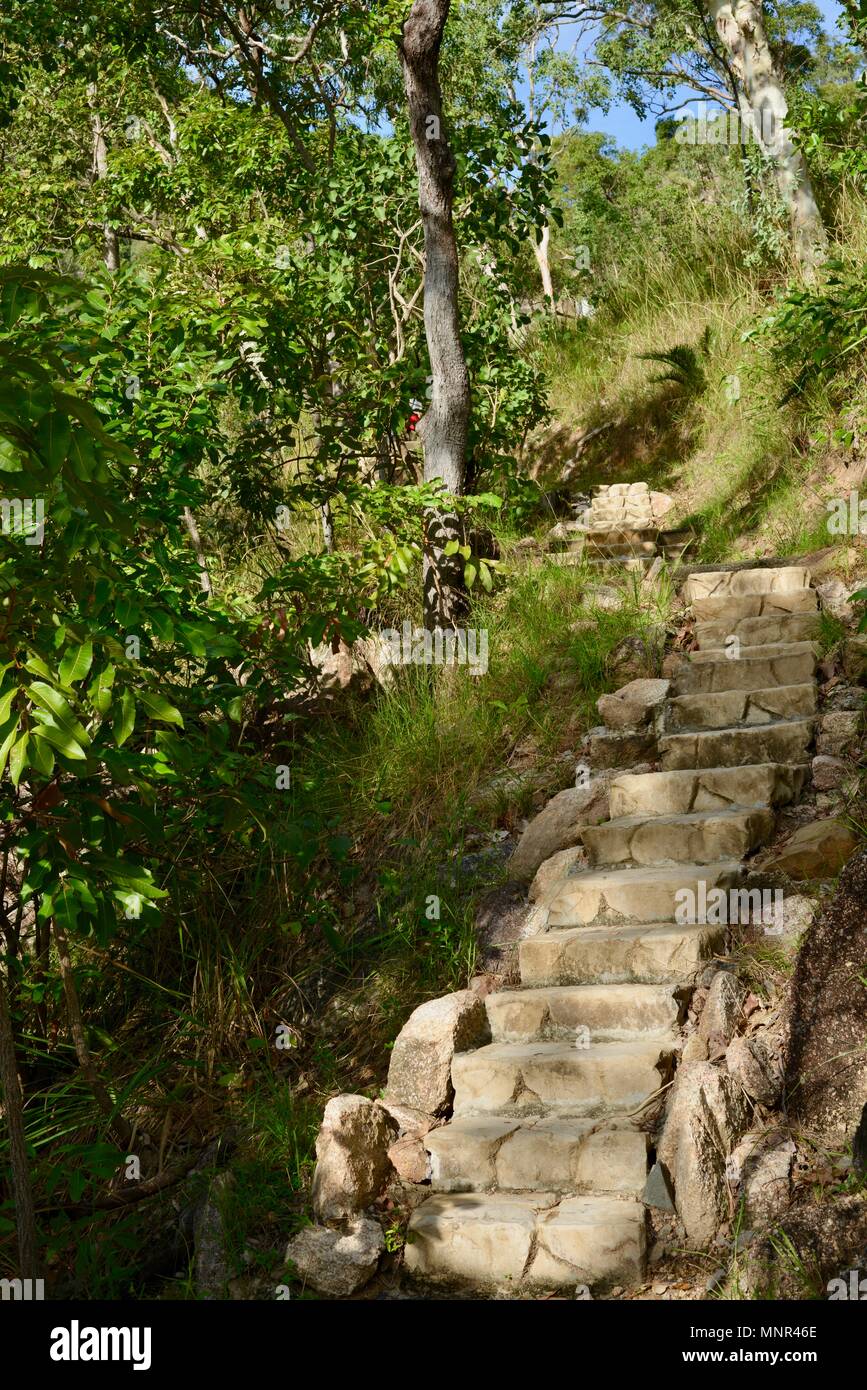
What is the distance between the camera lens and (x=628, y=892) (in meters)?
4.60

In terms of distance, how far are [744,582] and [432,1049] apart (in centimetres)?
324

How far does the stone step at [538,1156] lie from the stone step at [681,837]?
4.17 ft

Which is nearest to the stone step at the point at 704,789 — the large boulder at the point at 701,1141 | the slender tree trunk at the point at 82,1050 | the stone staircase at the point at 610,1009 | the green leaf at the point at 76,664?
the stone staircase at the point at 610,1009

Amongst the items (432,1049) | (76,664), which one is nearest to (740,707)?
(432,1049)

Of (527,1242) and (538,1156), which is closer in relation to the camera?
(527,1242)

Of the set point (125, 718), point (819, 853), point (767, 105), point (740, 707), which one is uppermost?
point (767, 105)

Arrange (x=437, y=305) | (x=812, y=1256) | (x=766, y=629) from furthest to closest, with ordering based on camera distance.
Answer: (x=437, y=305)
(x=766, y=629)
(x=812, y=1256)

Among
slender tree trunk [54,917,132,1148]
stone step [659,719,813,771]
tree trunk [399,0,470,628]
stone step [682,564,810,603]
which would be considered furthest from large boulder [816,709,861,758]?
slender tree trunk [54,917,132,1148]

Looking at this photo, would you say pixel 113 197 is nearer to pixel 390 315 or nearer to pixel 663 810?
pixel 390 315

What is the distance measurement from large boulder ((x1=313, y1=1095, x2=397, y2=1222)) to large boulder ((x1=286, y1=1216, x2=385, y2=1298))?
Answer: 0.11 meters

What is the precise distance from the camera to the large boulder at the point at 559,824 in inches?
204

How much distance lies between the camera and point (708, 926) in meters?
4.30

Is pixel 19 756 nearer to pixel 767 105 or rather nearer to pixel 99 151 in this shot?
pixel 767 105

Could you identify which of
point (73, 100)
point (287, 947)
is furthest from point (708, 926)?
point (73, 100)
